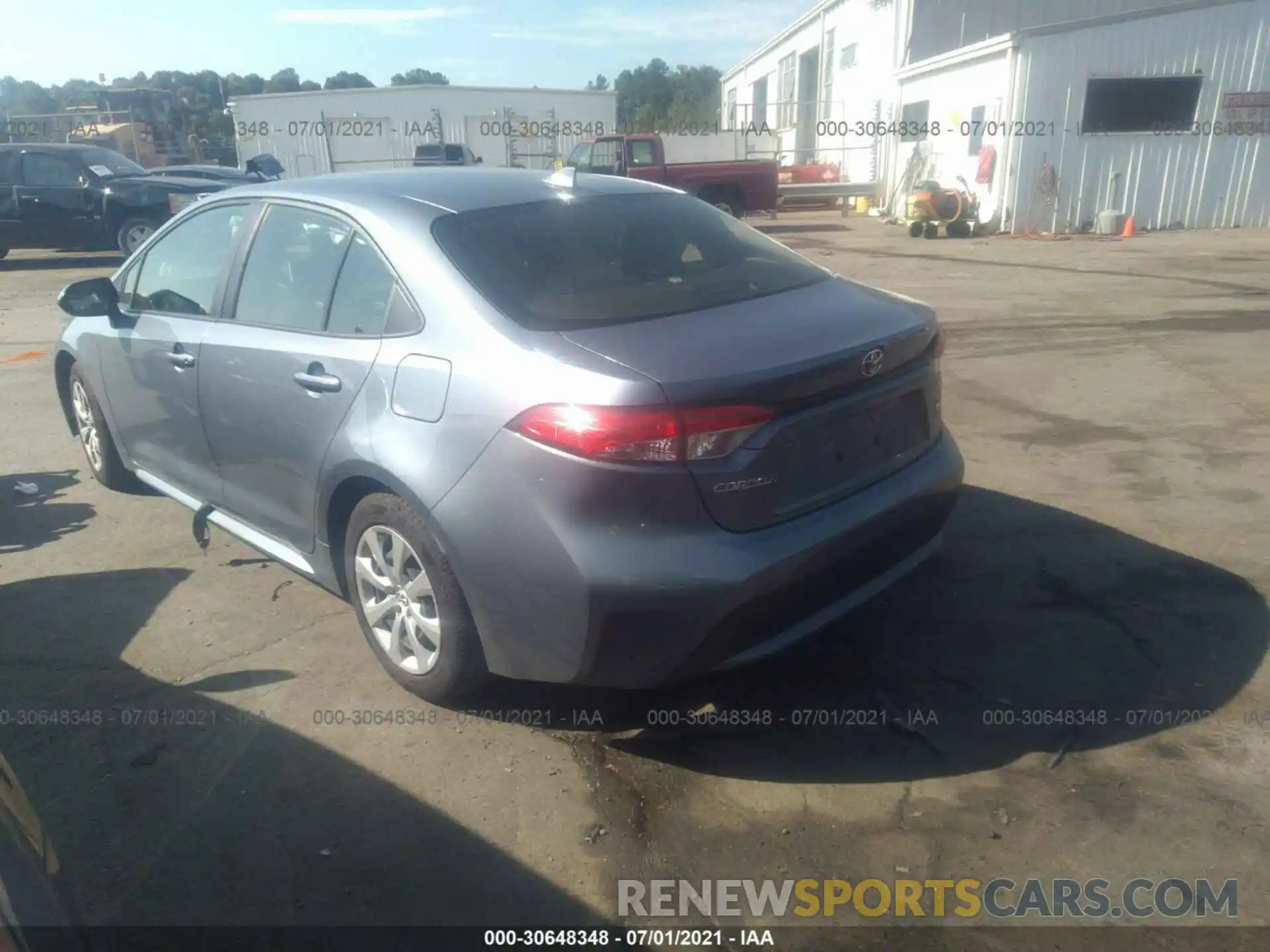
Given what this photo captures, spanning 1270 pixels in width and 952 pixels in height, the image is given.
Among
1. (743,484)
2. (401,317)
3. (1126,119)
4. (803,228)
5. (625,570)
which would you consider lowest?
(803,228)

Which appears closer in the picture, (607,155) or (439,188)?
(439,188)

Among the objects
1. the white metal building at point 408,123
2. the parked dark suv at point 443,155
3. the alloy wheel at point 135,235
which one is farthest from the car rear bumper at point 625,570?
the white metal building at point 408,123

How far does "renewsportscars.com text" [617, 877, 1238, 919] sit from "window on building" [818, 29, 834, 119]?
31.6 meters

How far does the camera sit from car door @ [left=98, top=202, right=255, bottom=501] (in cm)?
408

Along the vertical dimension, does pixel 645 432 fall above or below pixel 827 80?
below

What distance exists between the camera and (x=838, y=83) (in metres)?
31.0

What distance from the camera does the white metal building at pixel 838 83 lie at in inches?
1017

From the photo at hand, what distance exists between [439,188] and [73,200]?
1533cm

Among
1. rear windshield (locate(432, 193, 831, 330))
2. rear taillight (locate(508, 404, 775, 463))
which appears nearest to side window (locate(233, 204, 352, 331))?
rear windshield (locate(432, 193, 831, 330))

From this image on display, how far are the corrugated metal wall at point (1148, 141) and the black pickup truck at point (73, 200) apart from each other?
1444 centimetres

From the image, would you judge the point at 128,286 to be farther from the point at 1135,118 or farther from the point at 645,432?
the point at 1135,118

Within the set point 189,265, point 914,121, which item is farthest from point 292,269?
point 914,121

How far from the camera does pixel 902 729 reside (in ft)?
10.4

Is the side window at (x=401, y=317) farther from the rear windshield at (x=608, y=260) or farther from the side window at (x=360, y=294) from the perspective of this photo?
the rear windshield at (x=608, y=260)
